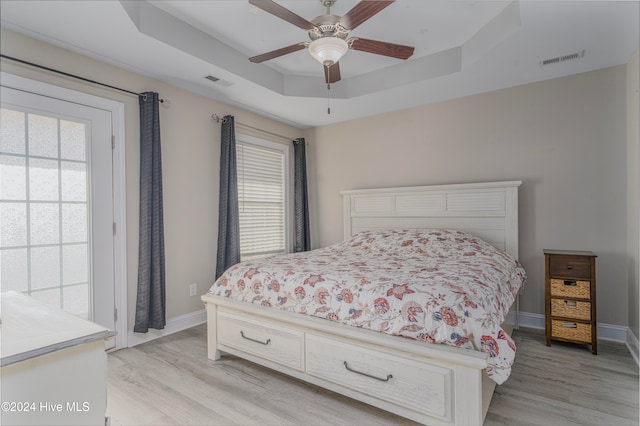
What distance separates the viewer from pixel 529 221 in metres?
3.22

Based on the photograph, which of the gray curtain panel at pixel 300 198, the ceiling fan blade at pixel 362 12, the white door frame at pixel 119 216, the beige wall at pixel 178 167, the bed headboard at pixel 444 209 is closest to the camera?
the ceiling fan blade at pixel 362 12

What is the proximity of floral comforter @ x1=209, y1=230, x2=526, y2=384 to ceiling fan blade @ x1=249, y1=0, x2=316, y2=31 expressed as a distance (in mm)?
1523

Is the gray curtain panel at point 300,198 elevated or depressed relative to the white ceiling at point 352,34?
depressed

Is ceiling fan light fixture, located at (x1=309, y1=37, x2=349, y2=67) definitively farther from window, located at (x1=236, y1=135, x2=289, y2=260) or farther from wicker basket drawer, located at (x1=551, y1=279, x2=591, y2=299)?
wicker basket drawer, located at (x1=551, y1=279, x2=591, y2=299)

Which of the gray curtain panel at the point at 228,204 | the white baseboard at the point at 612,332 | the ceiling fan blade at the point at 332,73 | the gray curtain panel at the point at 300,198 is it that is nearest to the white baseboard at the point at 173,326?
the gray curtain panel at the point at 228,204

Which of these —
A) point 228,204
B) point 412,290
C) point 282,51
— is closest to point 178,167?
point 228,204

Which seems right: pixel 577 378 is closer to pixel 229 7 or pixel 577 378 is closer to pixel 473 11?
pixel 473 11

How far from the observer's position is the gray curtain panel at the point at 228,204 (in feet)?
11.5

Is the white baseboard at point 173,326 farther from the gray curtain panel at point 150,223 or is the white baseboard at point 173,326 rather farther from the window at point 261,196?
the window at point 261,196

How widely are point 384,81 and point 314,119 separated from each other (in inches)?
48.6

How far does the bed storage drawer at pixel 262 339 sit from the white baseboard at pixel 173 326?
87 cm

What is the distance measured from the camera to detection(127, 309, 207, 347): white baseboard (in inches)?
111

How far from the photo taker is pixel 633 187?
2.64 metres

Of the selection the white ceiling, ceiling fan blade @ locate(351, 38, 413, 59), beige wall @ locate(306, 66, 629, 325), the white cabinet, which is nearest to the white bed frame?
beige wall @ locate(306, 66, 629, 325)
